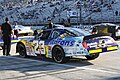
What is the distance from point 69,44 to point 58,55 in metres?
0.72

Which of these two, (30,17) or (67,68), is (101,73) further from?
(30,17)

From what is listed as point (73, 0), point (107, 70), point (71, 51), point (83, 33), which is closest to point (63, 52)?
point (71, 51)

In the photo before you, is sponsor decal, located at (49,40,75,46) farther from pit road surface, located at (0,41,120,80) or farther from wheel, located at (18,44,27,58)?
wheel, located at (18,44,27,58)

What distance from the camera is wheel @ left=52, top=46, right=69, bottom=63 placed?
1119cm

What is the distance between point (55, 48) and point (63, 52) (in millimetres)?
468

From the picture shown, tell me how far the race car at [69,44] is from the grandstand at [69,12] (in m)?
44.5

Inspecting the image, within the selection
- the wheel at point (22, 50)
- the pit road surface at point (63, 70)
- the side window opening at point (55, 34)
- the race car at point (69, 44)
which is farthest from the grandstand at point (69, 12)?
the pit road surface at point (63, 70)

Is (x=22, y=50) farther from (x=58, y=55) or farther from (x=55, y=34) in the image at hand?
(x=58, y=55)

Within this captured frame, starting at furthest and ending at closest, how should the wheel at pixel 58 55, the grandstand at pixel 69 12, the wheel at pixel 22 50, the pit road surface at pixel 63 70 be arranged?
→ the grandstand at pixel 69 12 < the wheel at pixel 22 50 < the wheel at pixel 58 55 < the pit road surface at pixel 63 70

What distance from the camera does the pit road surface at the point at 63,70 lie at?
Result: 870 cm

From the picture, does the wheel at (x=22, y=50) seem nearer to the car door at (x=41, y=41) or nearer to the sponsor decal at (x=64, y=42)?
the car door at (x=41, y=41)

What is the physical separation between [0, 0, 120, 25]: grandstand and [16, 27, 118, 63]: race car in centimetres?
4446

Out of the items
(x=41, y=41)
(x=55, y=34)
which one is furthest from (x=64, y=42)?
(x=41, y=41)

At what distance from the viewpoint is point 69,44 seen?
10945 millimetres
